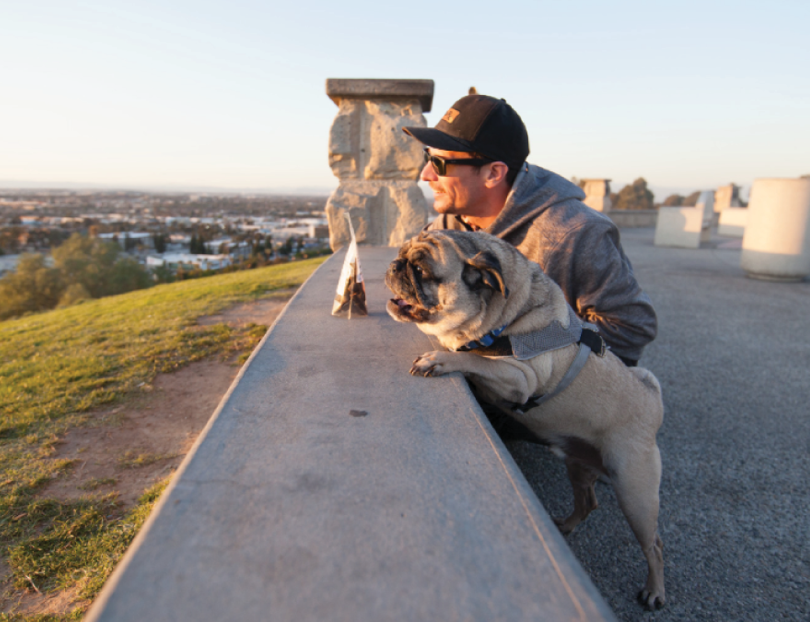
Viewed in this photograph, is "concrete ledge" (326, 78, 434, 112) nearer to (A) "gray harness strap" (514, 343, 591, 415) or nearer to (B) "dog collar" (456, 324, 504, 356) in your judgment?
(B) "dog collar" (456, 324, 504, 356)

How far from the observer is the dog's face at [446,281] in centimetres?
253

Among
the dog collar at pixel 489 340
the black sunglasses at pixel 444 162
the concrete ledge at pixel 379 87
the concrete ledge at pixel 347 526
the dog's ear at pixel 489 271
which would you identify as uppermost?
the concrete ledge at pixel 379 87

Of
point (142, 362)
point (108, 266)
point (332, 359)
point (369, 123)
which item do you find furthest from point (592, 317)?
point (108, 266)

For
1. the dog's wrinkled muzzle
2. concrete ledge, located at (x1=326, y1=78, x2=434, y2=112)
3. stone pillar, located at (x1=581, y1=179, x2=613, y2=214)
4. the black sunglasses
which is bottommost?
the dog's wrinkled muzzle

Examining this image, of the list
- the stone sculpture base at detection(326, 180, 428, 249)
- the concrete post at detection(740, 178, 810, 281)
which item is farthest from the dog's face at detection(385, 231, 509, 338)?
the concrete post at detection(740, 178, 810, 281)

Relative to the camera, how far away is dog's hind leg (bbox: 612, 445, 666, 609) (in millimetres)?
A: 2398

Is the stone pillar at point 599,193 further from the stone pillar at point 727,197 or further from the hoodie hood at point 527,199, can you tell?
the hoodie hood at point 527,199

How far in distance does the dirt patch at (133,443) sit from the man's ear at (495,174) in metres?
2.77

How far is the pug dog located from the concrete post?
34.2 feet

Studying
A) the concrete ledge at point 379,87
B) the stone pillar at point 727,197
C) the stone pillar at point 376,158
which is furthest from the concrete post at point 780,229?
the stone pillar at point 727,197

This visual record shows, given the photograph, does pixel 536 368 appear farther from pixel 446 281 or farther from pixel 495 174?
pixel 495 174

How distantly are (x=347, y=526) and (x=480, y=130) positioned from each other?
272 centimetres

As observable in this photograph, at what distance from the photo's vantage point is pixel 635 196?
31.8 metres

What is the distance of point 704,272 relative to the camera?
1192 cm
